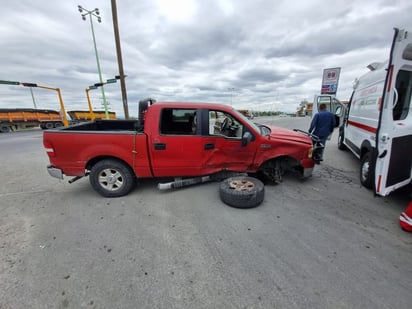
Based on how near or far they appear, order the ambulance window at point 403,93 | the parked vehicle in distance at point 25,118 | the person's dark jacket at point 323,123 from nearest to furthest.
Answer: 1. the ambulance window at point 403,93
2. the person's dark jacket at point 323,123
3. the parked vehicle in distance at point 25,118

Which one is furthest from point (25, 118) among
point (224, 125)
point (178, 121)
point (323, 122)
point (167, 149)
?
point (323, 122)

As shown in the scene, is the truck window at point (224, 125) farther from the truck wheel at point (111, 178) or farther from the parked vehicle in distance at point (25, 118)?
the parked vehicle in distance at point (25, 118)

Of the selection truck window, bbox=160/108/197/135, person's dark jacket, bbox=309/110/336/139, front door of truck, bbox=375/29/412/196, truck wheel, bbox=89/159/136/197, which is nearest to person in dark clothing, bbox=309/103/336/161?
person's dark jacket, bbox=309/110/336/139

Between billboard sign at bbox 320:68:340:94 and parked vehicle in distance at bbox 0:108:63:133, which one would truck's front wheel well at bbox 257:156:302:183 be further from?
parked vehicle in distance at bbox 0:108:63:133

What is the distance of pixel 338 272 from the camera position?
6.00ft

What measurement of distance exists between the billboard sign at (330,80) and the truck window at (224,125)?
1456 cm

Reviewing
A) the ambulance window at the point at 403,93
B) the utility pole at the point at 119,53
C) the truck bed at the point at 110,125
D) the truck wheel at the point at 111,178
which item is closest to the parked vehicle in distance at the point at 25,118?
the utility pole at the point at 119,53

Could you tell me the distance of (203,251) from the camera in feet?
7.03

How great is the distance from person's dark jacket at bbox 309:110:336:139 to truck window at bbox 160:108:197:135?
167 inches

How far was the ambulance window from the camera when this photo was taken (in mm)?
3135

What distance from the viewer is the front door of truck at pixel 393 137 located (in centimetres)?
252

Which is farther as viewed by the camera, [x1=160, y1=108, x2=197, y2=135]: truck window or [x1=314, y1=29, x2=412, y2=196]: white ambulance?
[x1=160, y1=108, x2=197, y2=135]: truck window

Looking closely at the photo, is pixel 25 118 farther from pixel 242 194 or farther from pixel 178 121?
pixel 242 194

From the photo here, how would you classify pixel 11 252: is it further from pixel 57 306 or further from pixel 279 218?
pixel 279 218
